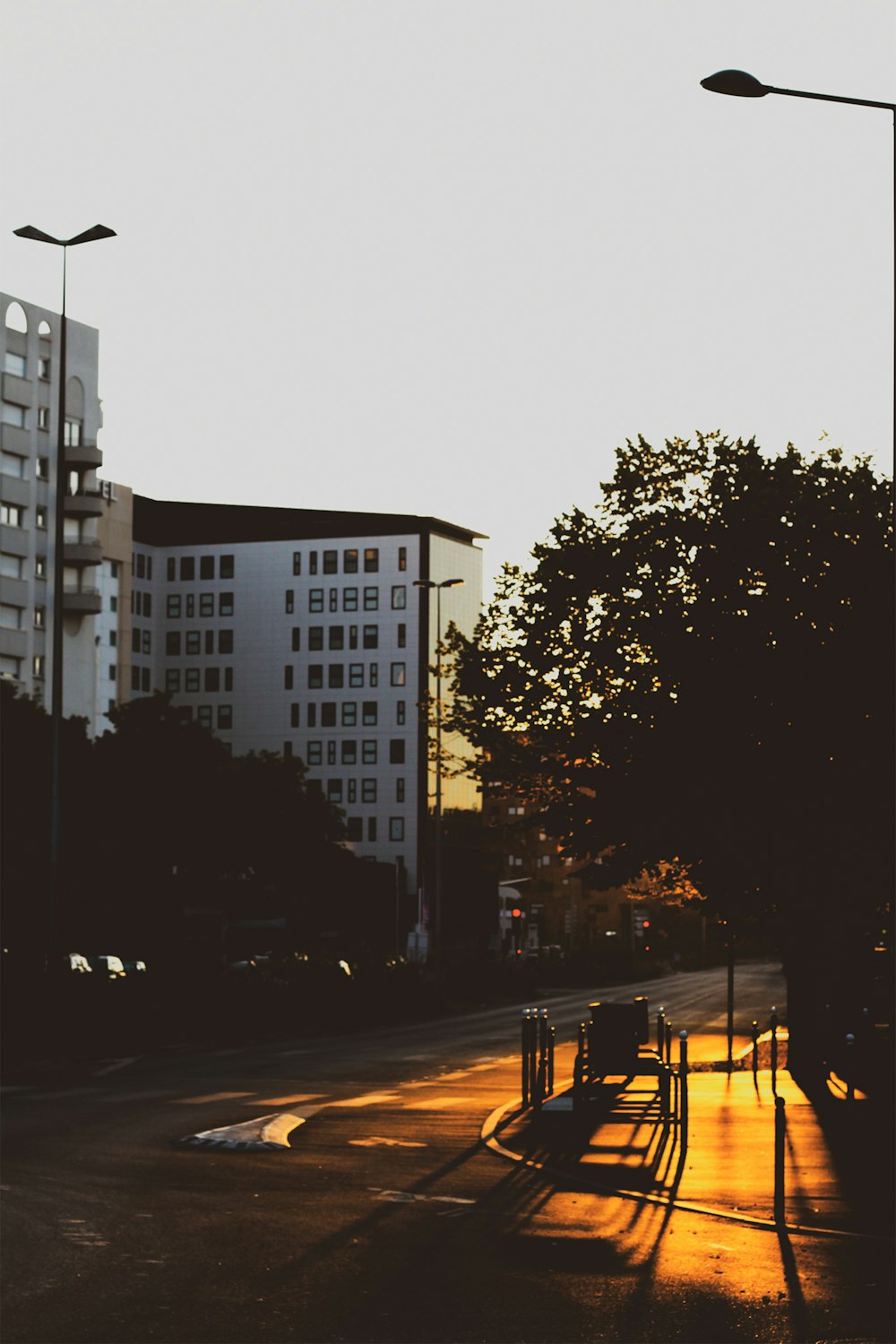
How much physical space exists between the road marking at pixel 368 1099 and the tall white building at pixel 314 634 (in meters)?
116

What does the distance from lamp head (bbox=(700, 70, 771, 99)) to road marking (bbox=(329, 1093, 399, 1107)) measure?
14.0 m

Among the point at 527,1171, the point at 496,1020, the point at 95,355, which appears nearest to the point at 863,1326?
the point at 527,1171

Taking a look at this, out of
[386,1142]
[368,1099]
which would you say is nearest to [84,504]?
[368,1099]

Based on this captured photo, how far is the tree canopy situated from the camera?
23.3 metres

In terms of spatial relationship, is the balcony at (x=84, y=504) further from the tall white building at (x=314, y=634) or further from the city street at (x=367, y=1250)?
the city street at (x=367, y=1250)

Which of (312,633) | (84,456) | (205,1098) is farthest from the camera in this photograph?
(312,633)

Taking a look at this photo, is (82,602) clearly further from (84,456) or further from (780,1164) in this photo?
(780,1164)

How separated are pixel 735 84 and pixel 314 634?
137 meters

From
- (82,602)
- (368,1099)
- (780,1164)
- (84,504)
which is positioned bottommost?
(368,1099)

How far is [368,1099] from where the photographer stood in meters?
25.3

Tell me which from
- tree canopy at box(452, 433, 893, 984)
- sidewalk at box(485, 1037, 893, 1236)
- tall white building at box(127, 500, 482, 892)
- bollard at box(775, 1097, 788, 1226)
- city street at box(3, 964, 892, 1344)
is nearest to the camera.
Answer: city street at box(3, 964, 892, 1344)

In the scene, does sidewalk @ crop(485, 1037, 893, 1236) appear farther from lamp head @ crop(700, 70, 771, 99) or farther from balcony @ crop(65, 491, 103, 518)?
balcony @ crop(65, 491, 103, 518)

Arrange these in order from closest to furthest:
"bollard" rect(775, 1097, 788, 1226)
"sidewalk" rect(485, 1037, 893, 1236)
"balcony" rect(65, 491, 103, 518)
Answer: "bollard" rect(775, 1097, 788, 1226) → "sidewalk" rect(485, 1037, 893, 1236) → "balcony" rect(65, 491, 103, 518)

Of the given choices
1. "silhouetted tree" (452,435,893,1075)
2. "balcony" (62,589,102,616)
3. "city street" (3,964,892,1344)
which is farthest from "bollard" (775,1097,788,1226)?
"balcony" (62,589,102,616)
